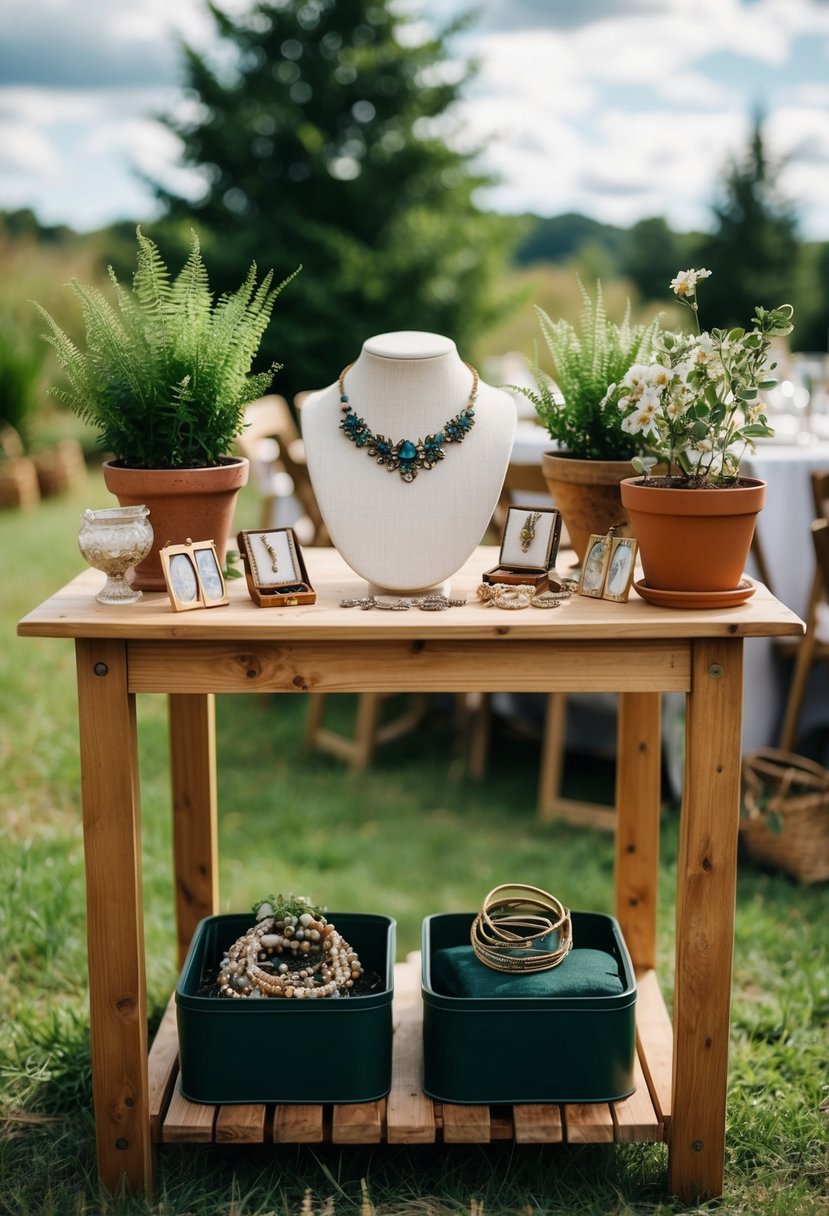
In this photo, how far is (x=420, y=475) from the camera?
1.88 meters

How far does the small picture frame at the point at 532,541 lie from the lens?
1.92 m

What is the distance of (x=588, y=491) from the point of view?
1.96 meters

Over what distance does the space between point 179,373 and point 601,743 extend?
234cm

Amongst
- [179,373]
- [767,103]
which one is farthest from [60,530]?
[767,103]

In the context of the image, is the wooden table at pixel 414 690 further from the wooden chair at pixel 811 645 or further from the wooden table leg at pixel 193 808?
the wooden chair at pixel 811 645

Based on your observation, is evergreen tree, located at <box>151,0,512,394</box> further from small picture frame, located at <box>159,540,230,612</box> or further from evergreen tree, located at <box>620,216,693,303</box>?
small picture frame, located at <box>159,540,230,612</box>

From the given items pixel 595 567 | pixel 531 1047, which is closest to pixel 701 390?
pixel 595 567

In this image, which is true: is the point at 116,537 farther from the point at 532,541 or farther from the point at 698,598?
the point at 698,598

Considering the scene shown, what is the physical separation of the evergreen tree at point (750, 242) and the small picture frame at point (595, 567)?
56.9 feet

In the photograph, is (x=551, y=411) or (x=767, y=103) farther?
(x=767, y=103)

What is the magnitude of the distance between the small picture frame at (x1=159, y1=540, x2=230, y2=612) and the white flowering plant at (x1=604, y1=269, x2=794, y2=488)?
25.8 inches

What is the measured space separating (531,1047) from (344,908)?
1.15m

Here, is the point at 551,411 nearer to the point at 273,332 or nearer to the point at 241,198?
the point at 273,332

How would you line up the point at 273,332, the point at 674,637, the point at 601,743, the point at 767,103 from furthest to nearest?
1. the point at 767,103
2. the point at 273,332
3. the point at 601,743
4. the point at 674,637
